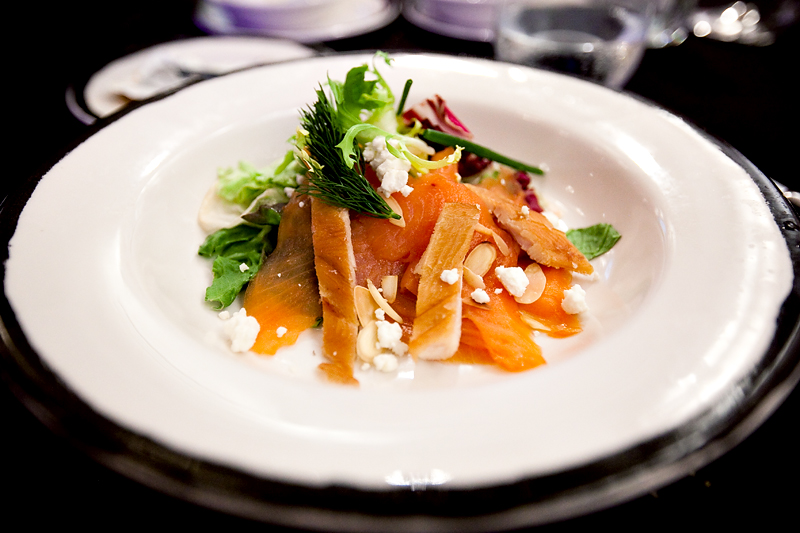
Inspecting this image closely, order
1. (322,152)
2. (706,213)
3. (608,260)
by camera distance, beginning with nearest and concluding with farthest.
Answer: (706,213) → (322,152) → (608,260)

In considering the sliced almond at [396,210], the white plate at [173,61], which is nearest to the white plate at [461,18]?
the white plate at [173,61]

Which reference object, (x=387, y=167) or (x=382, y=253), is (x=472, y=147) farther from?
(x=382, y=253)

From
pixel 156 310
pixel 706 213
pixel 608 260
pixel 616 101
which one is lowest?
pixel 608 260

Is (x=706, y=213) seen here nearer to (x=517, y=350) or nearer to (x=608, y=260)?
(x=608, y=260)

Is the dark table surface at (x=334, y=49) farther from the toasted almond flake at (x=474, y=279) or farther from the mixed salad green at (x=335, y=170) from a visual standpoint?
the toasted almond flake at (x=474, y=279)

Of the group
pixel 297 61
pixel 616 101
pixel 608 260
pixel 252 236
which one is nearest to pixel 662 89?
pixel 616 101

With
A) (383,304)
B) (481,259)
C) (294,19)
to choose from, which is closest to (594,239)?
(481,259)
